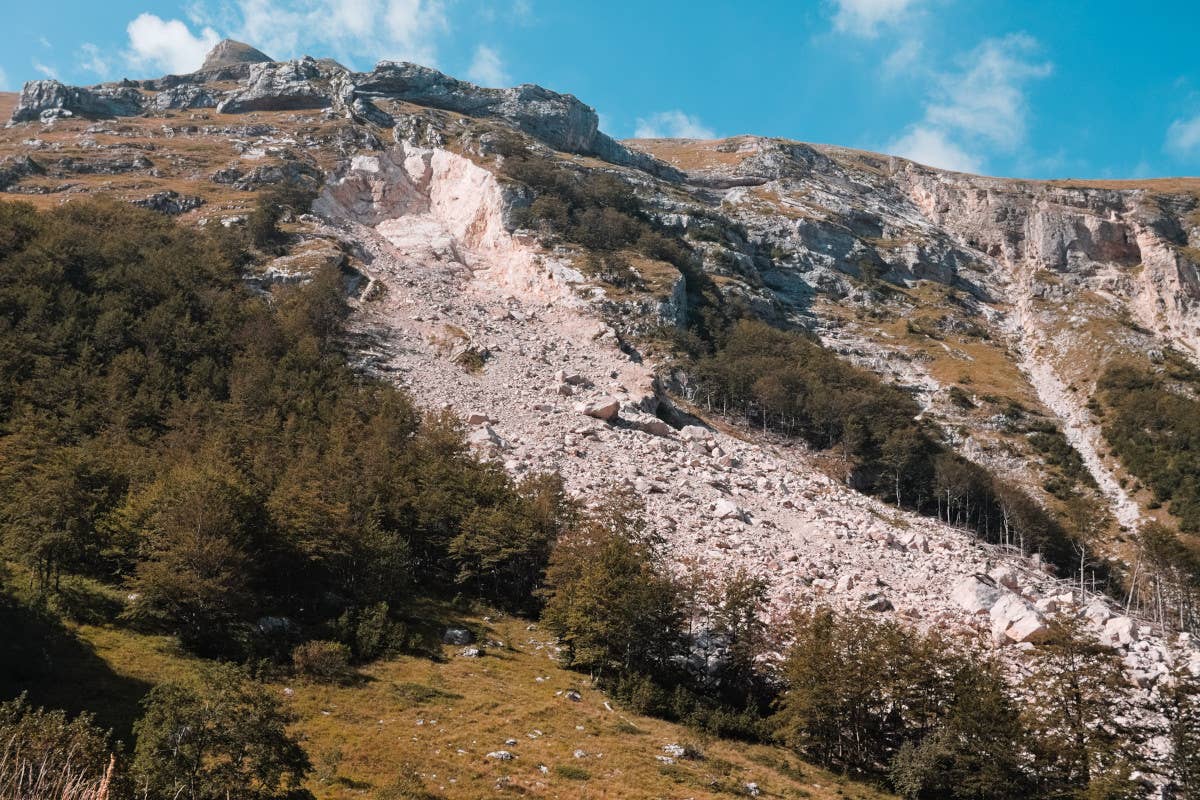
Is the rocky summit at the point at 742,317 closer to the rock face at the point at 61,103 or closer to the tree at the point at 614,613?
the rock face at the point at 61,103

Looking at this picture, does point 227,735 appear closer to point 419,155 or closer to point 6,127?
point 419,155

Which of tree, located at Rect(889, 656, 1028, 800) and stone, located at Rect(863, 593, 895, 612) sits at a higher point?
stone, located at Rect(863, 593, 895, 612)

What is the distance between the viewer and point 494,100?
537ft

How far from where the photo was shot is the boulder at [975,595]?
120ft

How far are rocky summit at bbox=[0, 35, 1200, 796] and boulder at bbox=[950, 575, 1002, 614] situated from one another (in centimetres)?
Answer: 19

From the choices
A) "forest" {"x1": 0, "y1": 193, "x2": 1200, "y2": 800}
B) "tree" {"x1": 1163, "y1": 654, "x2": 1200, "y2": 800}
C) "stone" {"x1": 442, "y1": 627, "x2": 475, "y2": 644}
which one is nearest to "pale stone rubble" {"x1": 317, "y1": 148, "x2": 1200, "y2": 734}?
"tree" {"x1": 1163, "y1": 654, "x2": 1200, "y2": 800}

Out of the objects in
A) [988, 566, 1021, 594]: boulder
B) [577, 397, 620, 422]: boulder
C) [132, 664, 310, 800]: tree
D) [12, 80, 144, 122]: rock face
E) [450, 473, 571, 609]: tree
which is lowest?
[132, 664, 310, 800]: tree

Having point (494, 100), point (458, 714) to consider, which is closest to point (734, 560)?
point (458, 714)

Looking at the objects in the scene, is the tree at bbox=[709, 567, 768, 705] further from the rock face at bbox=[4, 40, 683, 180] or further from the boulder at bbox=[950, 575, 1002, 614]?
the rock face at bbox=[4, 40, 683, 180]

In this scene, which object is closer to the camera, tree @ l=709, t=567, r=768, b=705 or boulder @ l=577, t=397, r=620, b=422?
tree @ l=709, t=567, r=768, b=705

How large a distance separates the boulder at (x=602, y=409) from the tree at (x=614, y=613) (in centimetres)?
2608

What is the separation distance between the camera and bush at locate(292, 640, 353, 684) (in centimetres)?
2594

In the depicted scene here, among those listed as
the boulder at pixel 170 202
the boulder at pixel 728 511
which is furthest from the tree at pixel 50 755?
the boulder at pixel 170 202

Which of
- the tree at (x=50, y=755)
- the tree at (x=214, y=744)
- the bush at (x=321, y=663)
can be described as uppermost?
the tree at (x=50, y=755)
